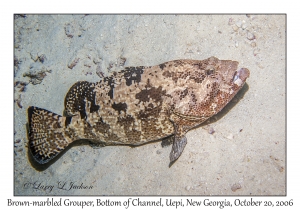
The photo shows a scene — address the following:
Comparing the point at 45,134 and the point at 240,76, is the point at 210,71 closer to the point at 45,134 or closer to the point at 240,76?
the point at 240,76

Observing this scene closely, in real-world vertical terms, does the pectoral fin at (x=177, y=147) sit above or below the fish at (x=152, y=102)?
below

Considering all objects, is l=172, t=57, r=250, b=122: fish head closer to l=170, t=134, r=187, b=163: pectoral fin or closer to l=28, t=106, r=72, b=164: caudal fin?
l=170, t=134, r=187, b=163: pectoral fin

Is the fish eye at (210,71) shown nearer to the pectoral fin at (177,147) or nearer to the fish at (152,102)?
the fish at (152,102)

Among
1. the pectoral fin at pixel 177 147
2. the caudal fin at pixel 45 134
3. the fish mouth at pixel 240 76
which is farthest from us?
the caudal fin at pixel 45 134

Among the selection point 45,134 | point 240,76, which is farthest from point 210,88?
point 45,134

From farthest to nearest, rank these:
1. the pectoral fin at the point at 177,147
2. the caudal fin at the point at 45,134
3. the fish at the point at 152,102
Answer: the caudal fin at the point at 45,134, the pectoral fin at the point at 177,147, the fish at the point at 152,102

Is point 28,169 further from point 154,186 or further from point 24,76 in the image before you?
point 154,186

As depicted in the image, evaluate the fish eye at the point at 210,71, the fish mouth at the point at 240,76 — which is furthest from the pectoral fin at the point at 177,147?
the fish mouth at the point at 240,76
